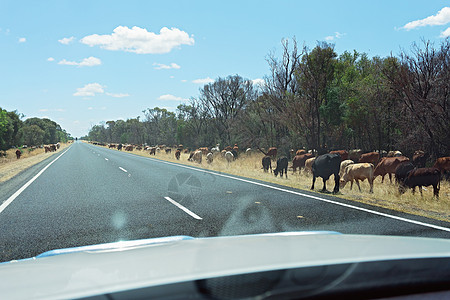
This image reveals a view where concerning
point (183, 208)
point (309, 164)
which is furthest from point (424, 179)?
point (309, 164)

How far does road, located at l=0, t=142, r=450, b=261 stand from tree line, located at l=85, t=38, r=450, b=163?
12.5m

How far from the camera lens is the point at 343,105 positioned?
2827 centimetres

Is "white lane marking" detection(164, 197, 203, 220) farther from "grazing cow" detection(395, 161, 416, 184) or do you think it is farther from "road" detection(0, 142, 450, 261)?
"grazing cow" detection(395, 161, 416, 184)

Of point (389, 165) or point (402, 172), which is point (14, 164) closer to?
point (389, 165)

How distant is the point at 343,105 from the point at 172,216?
23773 mm

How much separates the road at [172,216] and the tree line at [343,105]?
12.5 metres

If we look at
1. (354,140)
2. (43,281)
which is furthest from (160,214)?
(354,140)

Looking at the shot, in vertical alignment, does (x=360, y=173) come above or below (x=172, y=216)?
above

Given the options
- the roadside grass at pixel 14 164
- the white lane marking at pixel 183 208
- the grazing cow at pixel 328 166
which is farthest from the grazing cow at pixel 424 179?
the roadside grass at pixel 14 164

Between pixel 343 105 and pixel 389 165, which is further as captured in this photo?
pixel 343 105

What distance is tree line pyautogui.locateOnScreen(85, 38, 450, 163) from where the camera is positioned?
1911cm

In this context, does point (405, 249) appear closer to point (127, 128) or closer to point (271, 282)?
point (271, 282)

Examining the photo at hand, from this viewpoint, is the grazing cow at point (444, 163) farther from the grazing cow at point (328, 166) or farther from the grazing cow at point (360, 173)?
the grazing cow at point (328, 166)

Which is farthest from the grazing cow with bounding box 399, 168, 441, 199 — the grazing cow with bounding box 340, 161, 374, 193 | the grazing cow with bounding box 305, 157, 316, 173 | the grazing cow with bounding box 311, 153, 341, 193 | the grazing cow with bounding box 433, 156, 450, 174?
the grazing cow with bounding box 305, 157, 316, 173
